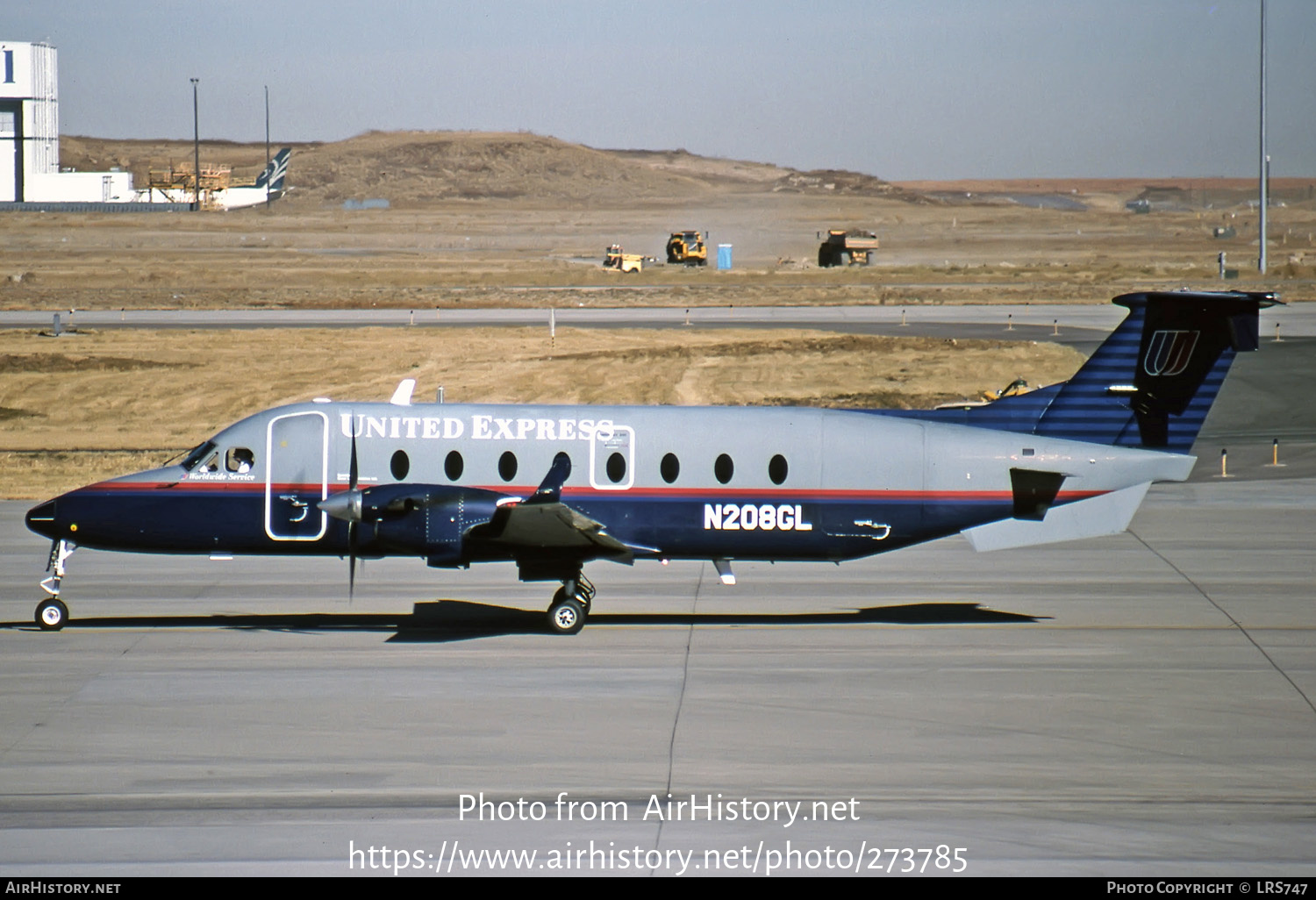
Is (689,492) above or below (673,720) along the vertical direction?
above

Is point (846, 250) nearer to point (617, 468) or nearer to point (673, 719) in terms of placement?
point (617, 468)

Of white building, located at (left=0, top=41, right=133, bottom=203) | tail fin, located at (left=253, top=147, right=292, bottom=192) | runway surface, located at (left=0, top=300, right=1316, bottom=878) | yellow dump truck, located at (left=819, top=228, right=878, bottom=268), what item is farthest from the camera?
tail fin, located at (left=253, top=147, right=292, bottom=192)

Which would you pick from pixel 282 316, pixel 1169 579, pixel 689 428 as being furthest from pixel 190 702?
pixel 282 316

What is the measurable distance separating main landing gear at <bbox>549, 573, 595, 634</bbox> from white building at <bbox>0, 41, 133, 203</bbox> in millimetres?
150498

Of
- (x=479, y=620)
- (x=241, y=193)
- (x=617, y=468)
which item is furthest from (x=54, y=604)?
(x=241, y=193)

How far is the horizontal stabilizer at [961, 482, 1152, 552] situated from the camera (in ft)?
61.8

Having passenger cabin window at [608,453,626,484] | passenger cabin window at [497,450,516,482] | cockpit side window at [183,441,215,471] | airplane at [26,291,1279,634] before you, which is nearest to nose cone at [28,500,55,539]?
airplane at [26,291,1279,634]

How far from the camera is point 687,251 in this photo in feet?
349

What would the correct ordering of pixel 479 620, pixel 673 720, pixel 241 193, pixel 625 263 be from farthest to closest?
pixel 241 193
pixel 625 263
pixel 479 620
pixel 673 720

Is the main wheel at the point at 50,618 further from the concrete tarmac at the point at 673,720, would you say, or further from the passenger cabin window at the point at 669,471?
the passenger cabin window at the point at 669,471

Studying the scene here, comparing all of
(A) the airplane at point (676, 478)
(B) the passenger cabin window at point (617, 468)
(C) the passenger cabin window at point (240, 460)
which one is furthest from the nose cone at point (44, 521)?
(B) the passenger cabin window at point (617, 468)

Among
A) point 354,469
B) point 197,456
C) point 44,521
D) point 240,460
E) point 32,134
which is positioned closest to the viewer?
point 354,469

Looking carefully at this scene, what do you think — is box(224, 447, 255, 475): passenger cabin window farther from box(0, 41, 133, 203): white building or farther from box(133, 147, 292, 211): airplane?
box(133, 147, 292, 211): airplane

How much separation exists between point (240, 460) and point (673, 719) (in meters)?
7.41
